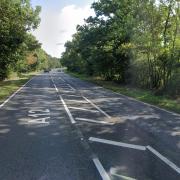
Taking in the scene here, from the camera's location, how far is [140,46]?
29000 mm

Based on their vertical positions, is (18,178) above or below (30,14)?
below

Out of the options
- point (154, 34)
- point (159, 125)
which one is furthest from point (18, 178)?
point (154, 34)

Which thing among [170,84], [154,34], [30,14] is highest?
[30,14]

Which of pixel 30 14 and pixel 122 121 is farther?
pixel 30 14

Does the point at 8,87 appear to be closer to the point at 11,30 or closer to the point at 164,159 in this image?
the point at 11,30

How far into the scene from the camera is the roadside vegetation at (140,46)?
2473 centimetres

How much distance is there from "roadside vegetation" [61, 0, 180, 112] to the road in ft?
16.2

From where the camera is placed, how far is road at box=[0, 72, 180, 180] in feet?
19.7

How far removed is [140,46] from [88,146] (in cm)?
2215

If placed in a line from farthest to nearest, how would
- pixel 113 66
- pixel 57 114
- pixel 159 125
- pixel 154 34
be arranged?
pixel 113 66 → pixel 154 34 → pixel 57 114 → pixel 159 125

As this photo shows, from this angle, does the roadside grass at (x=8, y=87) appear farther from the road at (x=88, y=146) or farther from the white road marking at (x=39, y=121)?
the road at (x=88, y=146)

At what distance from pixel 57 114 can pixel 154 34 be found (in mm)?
15758

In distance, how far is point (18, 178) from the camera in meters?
5.59

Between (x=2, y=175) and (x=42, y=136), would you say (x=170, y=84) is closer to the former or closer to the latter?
(x=42, y=136)
